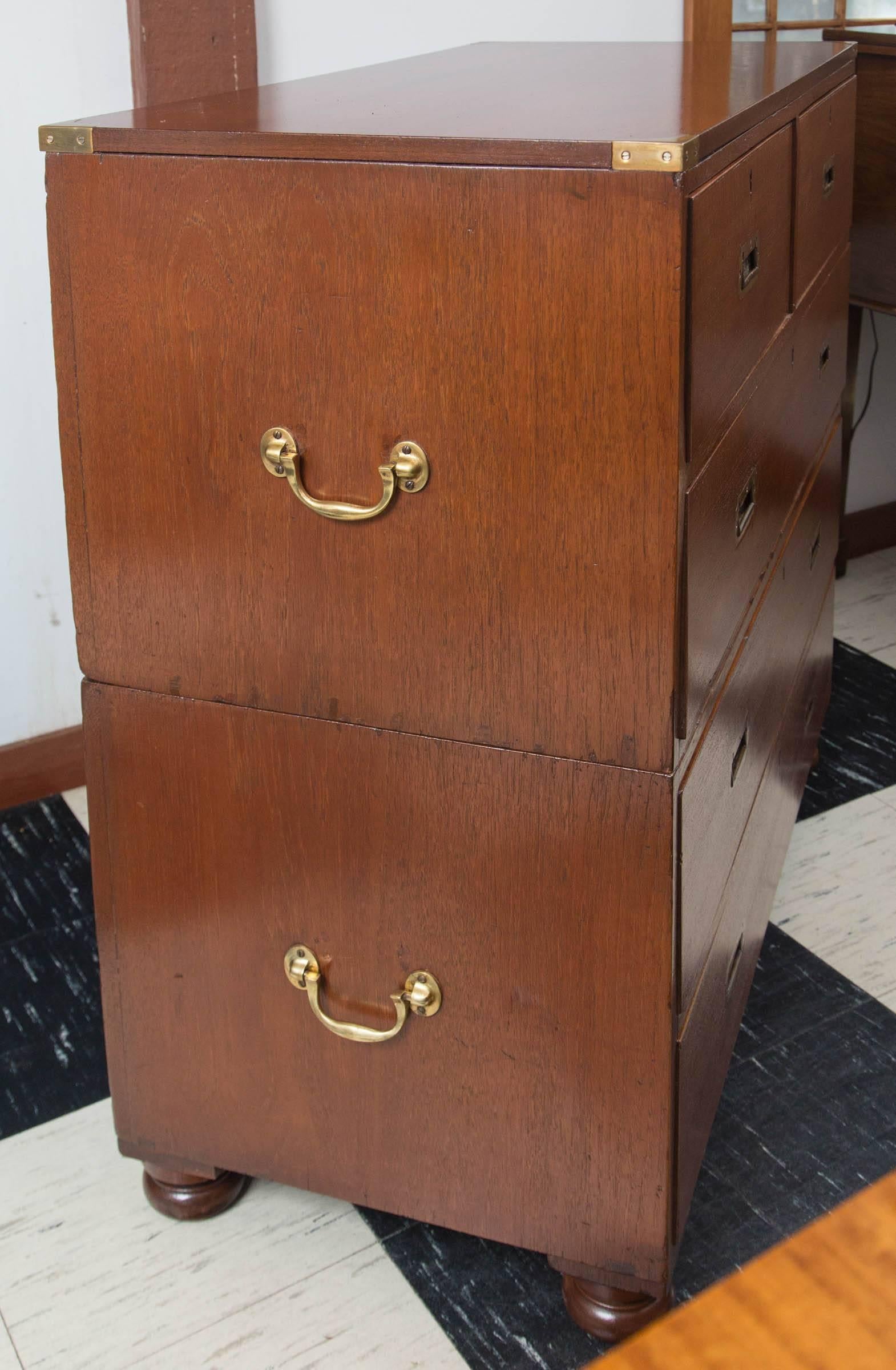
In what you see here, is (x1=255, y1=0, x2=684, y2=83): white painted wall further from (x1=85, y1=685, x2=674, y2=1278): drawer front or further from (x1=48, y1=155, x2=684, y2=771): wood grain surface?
(x1=85, y1=685, x2=674, y2=1278): drawer front

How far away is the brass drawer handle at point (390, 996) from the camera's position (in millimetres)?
1086

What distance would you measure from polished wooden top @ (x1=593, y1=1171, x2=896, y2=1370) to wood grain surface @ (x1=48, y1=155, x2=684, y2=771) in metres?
0.49

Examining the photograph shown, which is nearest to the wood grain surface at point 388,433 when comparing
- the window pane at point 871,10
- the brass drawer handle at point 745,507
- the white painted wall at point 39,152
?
the brass drawer handle at point 745,507

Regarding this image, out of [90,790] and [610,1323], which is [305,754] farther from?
[610,1323]

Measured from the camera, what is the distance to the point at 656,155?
0.81 m

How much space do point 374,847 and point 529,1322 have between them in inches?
17.3

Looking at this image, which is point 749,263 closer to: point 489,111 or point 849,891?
point 489,111

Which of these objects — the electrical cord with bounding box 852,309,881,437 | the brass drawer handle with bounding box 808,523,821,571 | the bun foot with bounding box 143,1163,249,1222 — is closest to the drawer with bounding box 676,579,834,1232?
the brass drawer handle with bounding box 808,523,821,571

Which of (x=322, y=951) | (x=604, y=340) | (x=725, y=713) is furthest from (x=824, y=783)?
(x=604, y=340)

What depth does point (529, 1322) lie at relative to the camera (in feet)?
3.81

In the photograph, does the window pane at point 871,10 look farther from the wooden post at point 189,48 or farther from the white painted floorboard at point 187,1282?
the white painted floorboard at point 187,1282

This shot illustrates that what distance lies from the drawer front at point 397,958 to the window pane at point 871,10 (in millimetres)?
2159

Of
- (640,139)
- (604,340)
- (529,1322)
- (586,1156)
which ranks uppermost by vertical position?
(640,139)

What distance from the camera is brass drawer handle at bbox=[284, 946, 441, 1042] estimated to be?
3.56 ft
